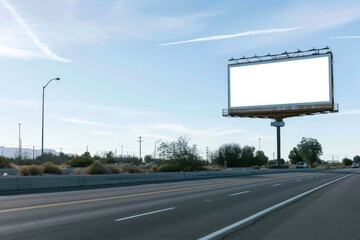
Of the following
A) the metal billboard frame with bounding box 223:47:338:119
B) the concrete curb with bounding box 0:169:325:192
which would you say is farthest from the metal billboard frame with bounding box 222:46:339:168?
the concrete curb with bounding box 0:169:325:192

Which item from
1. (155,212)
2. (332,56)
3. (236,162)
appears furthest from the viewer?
(236,162)

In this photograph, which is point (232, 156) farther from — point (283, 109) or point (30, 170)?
point (30, 170)

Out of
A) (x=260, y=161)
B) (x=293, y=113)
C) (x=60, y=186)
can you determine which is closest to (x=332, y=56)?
(x=293, y=113)

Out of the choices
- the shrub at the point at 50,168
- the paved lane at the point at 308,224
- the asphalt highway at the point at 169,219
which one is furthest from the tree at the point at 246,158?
the paved lane at the point at 308,224

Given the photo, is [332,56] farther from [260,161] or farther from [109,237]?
[109,237]

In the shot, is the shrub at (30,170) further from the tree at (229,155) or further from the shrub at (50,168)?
the tree at (229,155)

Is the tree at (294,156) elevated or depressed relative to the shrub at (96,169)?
depressed

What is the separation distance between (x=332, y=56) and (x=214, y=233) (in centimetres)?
6485

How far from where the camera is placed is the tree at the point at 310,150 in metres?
129

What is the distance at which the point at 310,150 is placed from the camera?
130 metres

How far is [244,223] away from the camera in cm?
1101

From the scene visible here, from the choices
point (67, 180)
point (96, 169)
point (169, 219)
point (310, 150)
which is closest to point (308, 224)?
point (169, 219)

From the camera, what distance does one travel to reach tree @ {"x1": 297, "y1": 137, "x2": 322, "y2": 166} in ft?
422

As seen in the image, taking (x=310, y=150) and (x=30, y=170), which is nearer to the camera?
(x=30, y=170)
